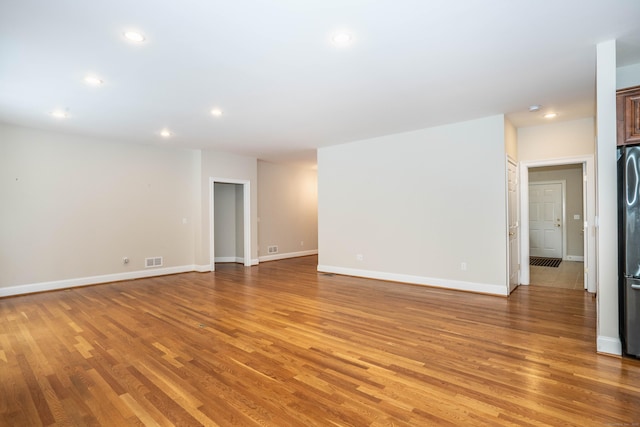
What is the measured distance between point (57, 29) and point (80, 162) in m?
4.10

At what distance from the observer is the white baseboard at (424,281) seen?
16.0 ft

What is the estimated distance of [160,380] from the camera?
8.00 ft

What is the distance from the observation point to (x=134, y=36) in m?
2.57

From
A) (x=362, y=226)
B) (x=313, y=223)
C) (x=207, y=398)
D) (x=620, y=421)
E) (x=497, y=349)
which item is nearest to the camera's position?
(x=620, y=421)

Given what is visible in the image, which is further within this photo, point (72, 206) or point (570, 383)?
point (72, 206)

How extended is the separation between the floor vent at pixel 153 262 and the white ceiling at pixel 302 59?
285 centimetres

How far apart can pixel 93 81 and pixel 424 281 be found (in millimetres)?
5428

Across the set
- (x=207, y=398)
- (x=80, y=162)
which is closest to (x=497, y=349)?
(x=207, y=398)

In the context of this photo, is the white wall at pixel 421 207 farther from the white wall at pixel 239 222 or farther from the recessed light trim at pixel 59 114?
the recessed light trim at pixel 59 114

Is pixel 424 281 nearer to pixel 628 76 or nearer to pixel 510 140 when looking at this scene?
pixel 510 140

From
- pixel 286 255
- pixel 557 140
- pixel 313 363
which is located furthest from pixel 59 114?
pixel 557 140

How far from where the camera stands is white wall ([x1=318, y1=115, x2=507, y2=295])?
4898 mm

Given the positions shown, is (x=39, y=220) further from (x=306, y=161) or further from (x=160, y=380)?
(x=306, y=161)

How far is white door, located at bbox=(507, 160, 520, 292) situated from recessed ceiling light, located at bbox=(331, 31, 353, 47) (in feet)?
11.8
